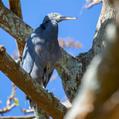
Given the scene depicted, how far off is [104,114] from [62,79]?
246cm

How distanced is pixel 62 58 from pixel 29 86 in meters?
0.95

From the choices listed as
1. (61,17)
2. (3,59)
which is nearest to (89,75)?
(3,59)

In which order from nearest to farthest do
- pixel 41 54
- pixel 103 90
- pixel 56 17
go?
pixel 103 90, pixel 41 54, pixel 56 17

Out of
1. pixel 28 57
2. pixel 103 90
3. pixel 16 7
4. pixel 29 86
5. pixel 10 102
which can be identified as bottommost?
pixel 103 90

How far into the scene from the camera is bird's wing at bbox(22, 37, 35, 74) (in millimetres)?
2768

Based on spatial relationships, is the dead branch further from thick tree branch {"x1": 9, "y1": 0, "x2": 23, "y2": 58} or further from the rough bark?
the rough bark

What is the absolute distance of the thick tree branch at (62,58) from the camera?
255 cm

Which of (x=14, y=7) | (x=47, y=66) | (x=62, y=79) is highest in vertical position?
(x=14, y=7)

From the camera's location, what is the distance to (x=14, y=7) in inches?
111

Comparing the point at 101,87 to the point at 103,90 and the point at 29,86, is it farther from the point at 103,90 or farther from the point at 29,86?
the point at 29,86

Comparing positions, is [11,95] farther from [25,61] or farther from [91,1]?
[91,1]

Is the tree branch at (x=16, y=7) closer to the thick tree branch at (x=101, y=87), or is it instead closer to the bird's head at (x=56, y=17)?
the bird's head at (x=56, y=17)

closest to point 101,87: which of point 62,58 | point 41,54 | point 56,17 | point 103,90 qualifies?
point 103,90

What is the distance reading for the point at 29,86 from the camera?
5.88ft
